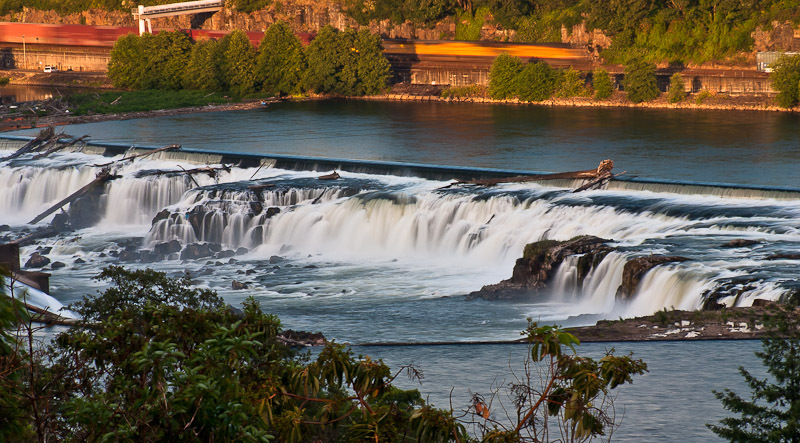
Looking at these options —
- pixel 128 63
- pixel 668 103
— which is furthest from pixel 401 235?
pixel 128 63

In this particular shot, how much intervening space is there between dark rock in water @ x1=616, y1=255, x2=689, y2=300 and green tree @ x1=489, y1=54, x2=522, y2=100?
146 ft

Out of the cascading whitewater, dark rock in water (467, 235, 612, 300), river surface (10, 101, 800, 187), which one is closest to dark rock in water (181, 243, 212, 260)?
the cascading whitewater

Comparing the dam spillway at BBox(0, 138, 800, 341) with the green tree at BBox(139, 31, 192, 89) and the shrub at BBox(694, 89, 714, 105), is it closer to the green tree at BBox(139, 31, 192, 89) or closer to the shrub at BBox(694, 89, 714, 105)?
the shrub at BBox(694, 89, 714, 105)

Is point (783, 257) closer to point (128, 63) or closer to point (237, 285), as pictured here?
point (237, 285)

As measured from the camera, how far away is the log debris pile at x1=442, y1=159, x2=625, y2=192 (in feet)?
A: 111

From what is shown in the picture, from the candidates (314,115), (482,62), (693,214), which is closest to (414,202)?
(693,214)

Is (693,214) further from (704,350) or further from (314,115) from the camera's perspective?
(314,115)

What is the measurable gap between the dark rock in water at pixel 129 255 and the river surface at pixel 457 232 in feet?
1.18

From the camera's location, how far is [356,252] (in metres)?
32.3

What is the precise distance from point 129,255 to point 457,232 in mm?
10348

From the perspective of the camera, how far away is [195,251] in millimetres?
33094

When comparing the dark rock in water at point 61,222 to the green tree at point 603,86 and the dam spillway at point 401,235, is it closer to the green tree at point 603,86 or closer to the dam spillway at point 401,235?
the dam spillway at point 401,235

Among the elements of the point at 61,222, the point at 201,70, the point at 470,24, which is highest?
the point at 470,24

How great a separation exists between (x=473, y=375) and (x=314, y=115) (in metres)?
45.8
